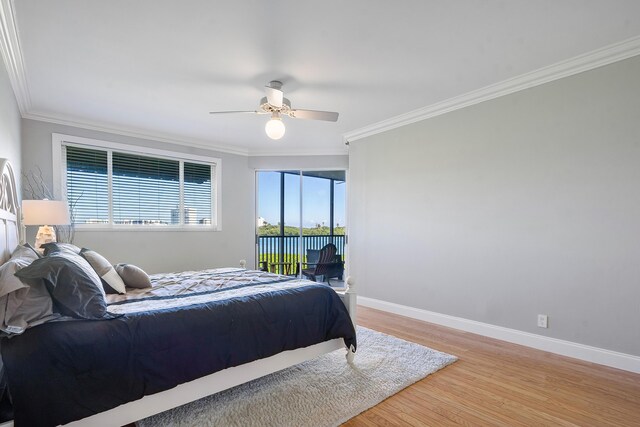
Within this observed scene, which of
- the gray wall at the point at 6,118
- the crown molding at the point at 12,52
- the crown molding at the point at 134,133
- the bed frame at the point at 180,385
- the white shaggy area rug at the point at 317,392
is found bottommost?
the white shaggy area rug at the point at 317,392

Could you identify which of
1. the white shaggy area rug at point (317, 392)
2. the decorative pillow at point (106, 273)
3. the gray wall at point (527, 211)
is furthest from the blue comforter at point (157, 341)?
the gray wall at point (527, 211)

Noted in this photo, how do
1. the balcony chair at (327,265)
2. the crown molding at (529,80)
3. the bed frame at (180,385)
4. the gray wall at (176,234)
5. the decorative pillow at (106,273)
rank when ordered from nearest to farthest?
1. the bed frame at (180,385)
2. the decorative pillow at (106,273)
3. the crown molding at (529,80)
4. the gray wall at (176,234)
5. the balcony chair at (327,265)

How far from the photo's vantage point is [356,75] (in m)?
3.01

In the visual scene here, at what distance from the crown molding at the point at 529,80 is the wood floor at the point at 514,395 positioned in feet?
8.30

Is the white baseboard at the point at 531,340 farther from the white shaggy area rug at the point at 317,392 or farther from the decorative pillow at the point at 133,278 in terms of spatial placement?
the decorative pillow at the point at 133,278

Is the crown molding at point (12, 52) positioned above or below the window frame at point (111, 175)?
above

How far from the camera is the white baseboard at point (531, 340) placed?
262 centimetres

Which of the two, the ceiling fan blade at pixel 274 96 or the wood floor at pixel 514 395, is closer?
the wood floor at pixel 514 395

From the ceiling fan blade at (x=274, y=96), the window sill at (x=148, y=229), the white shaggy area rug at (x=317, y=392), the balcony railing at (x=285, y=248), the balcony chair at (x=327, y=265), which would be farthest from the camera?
the balcony railing at (x=285, y=248)

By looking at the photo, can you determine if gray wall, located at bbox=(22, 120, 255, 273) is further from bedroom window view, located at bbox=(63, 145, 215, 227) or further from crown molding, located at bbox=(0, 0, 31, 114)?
crown molding, located at bbox=(0, 0, 31, 114)

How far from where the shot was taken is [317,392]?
Result: 7.50 ft

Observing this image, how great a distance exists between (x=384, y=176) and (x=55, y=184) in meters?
4.27

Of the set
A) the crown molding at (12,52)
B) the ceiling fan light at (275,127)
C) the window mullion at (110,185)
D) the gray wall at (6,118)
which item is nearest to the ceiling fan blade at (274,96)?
the ceiling fan light at (275,127)

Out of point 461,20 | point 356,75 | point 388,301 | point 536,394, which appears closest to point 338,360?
point 536,394
